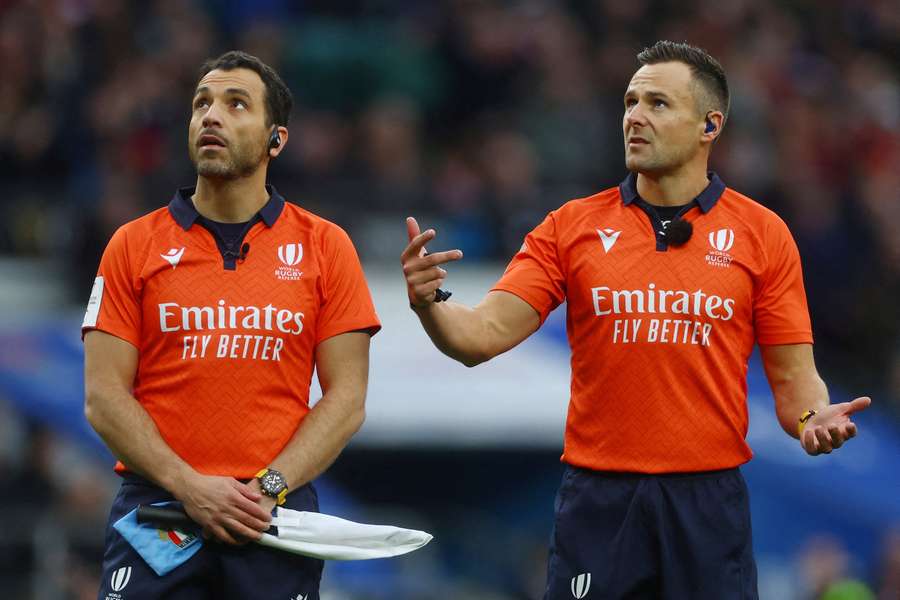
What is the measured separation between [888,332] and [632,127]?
7129 mm

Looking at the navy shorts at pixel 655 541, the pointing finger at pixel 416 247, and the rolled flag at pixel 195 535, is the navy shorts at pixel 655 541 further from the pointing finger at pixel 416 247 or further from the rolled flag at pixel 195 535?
the pointing finger at pixel 416 247

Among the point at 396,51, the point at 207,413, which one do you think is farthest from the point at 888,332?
the point at 207,413

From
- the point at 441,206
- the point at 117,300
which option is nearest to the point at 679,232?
the point at 117,300

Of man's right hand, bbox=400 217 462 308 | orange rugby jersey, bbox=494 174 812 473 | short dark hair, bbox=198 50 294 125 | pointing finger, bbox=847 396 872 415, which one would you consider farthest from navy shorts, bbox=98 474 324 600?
pointing finger, bbox=847 396 872 415

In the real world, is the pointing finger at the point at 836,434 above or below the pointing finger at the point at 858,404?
below

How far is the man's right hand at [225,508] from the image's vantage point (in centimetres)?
602

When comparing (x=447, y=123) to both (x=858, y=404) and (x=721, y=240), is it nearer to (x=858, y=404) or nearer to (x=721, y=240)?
(x=721, y=240)

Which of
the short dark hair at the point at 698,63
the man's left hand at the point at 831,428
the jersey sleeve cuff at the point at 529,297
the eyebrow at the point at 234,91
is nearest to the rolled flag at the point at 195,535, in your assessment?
the jersey sleeve cuff at the point at 529,297

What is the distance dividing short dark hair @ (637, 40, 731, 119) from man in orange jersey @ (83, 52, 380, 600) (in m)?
1.44

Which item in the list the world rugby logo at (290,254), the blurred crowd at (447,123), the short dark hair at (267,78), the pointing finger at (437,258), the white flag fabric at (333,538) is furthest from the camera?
the blurred crowd at (447,123)

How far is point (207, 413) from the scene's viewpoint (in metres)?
6.18

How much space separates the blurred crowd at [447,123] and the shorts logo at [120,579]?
244 inches

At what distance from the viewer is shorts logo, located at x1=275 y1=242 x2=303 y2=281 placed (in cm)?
635

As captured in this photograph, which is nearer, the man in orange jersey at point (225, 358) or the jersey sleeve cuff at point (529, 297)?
the man in orange jersey at point (225, 358)
